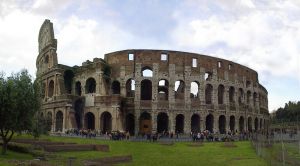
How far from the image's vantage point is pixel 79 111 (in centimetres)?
5203

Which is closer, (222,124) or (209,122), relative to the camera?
(209,122)

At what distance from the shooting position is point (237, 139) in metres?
43.2

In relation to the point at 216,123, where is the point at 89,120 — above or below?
above

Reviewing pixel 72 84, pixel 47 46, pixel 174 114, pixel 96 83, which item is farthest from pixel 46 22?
pixel 174 114

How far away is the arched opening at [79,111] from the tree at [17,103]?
26.4 meters

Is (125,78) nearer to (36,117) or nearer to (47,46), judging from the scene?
(47,46)

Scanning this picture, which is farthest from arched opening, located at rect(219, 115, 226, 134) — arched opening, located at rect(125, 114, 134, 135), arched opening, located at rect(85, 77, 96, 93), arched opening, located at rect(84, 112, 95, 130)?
arched opening, located at rect(85, 77, 96, 93)

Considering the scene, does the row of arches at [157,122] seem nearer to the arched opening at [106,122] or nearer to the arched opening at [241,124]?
the arched opening at [106,122]

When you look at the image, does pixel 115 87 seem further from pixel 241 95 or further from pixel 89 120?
pixel 241 95

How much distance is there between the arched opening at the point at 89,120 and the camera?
51.6 meters

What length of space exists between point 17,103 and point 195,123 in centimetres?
3364

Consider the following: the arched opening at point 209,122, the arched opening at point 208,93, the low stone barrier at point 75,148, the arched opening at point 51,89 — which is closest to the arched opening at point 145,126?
the arched opening at point 209,122

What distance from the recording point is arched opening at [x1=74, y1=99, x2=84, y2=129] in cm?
5166

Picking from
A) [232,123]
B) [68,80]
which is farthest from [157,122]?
[68,80]
